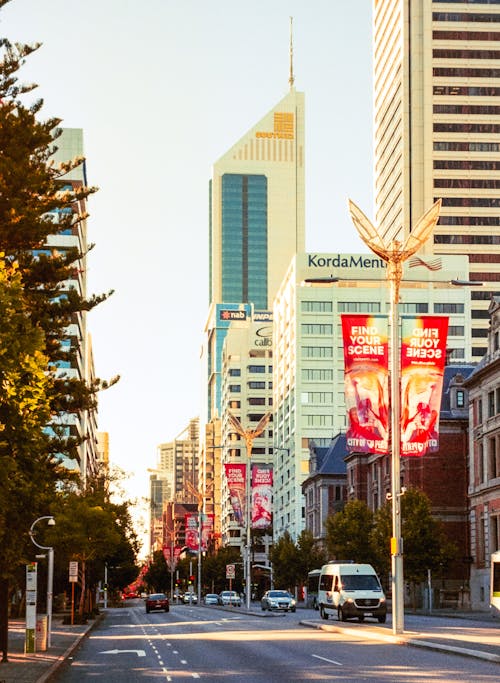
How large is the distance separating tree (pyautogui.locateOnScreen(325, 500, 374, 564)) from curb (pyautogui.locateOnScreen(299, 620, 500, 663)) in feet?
147

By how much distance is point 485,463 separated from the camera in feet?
269

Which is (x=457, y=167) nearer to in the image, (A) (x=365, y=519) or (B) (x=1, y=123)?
(A) (x=365, y=519)

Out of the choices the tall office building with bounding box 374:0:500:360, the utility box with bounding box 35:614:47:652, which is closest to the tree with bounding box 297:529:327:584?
the tall office building with bounding box 374:0:500:360

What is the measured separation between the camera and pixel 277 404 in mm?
189750

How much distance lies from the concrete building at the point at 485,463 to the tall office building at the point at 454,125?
97.1 m

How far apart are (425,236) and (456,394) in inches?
2105

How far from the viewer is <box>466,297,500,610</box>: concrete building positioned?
79500 millimetres

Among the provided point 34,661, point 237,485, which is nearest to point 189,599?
point 237,485

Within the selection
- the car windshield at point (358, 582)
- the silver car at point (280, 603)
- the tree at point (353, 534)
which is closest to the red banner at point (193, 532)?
the tree at point (353, 534)

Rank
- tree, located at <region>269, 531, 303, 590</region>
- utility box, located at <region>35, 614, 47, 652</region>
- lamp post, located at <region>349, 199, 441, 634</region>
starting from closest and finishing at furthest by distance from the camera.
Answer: utility box, located at <region>35, 614, 47, 652</region> → lamp post, located at <region>349, 199, 441, 634</region> → tree, located at <region>269, 531, 303, 590</region>

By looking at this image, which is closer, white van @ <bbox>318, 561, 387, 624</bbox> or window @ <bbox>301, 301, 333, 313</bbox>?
white van @ <bbox>318, 561, 387, 624</bbox>

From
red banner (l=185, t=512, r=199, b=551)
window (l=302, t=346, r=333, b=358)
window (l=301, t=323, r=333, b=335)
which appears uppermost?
window (l=301, t=323, r=333, b=335)

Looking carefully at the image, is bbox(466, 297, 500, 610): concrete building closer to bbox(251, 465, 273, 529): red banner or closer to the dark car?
bbox(251, 465, 273, 529): red banner

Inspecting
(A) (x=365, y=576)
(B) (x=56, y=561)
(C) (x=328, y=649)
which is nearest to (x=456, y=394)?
(B) (x=56, y=561)
